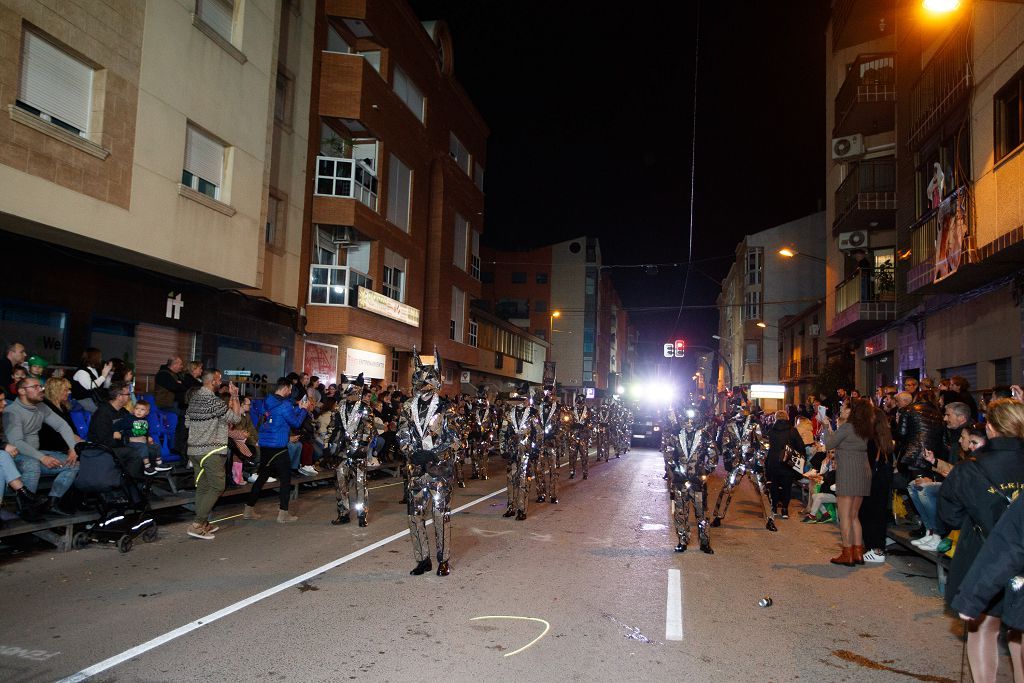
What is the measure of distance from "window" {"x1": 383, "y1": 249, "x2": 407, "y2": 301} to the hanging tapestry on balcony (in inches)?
704

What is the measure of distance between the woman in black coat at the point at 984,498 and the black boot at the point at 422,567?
4.70m

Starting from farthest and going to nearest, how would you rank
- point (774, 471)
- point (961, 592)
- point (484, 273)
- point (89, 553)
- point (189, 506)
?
1. point (484, 273)
2. point (774, 471)
3. point (189, 506)
4. point (89, 553)
5. point (961, 592)

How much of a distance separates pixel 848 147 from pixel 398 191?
53.7 ft

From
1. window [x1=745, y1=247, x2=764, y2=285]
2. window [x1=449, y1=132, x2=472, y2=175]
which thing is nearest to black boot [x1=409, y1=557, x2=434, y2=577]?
window [x1=449, y1=132, x2=472, y2=175]

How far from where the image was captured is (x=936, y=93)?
1708 cm

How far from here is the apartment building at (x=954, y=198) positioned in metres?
13.1

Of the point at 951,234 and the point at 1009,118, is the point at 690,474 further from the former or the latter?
the point at 1009,118

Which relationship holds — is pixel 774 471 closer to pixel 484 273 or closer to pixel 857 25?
pixel 857 25

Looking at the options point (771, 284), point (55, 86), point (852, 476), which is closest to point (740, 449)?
point (852, 476)

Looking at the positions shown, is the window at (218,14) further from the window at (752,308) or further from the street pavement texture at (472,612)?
the window at (752,308)

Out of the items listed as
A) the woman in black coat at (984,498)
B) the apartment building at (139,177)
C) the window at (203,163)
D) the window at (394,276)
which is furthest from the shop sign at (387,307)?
the woman in black coat at (984,498)

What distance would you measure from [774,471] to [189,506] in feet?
31.5

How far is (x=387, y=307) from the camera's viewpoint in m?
25.2

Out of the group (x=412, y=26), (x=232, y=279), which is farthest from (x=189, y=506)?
(x=412, y=26)
